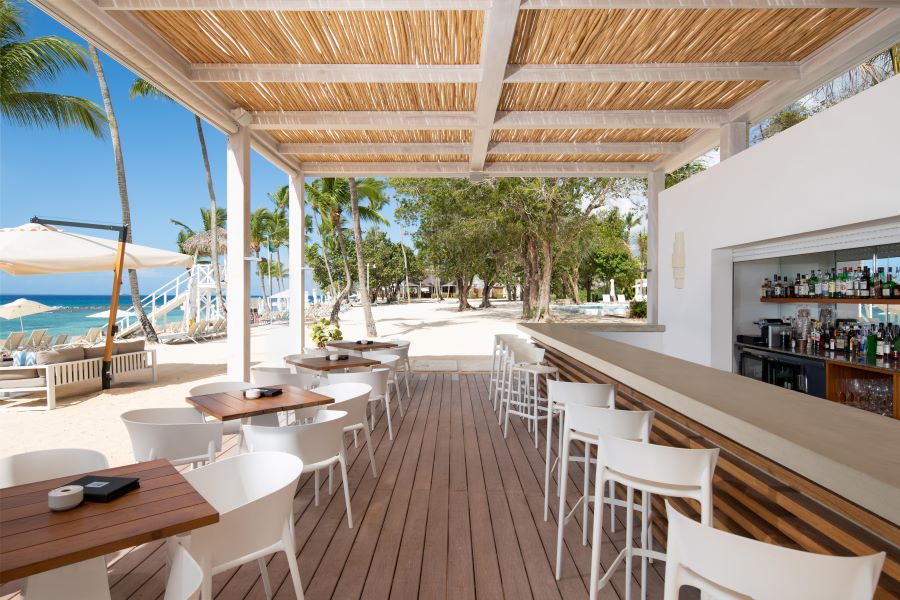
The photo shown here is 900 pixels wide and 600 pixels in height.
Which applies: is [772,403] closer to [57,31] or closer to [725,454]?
[725,454]

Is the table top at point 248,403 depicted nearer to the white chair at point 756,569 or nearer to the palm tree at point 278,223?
the white chair at point 756,569

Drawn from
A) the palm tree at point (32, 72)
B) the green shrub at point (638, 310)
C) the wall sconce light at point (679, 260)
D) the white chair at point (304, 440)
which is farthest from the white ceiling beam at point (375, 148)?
the green shrub at point (638, 310)

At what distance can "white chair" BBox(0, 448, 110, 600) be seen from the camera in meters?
1.84

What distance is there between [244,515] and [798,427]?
75.2 inches

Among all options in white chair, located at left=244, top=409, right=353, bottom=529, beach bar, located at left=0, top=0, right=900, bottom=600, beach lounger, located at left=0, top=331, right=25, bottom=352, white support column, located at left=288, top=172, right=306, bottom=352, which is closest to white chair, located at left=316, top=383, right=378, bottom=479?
beach bar, located at left=0, top=0, right=900, bottom=600

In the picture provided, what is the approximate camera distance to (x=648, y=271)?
7379mm

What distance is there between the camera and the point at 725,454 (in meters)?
2.25

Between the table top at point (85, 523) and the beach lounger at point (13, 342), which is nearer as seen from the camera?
the table top at point (85, 523)

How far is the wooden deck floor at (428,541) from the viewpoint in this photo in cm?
238

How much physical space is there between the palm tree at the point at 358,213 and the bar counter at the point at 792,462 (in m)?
10.9

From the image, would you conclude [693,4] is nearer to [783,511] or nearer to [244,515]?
[783,511]

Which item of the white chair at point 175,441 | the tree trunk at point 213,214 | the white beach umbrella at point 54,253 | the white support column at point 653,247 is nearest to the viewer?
the white chair at point 175,441

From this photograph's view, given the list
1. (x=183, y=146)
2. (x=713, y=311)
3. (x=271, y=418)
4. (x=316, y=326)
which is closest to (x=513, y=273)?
(x=316, y=326)

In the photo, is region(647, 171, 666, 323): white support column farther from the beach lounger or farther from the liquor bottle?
the beach lounger
